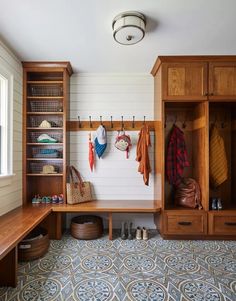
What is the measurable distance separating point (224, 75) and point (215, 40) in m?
0.57

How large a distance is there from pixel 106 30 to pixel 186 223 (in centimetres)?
256

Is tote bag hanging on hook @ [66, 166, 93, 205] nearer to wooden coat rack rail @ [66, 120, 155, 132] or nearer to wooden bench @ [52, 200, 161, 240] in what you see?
wooden bench @ [52, 200, 161, 240]

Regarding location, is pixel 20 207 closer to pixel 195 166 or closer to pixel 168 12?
pixel 195 166

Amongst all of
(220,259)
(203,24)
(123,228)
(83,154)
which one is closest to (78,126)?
(83,154)

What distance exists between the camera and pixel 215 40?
2.57 metres

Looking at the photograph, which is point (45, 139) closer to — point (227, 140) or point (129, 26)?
point (129, 26)

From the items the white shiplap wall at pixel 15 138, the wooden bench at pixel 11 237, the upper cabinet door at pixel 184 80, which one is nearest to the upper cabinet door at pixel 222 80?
the upper cabinet door at pixel 184 80

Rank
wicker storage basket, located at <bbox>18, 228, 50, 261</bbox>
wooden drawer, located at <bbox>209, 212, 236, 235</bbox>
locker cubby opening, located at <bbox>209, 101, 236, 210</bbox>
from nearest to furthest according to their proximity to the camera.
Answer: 1. wicker storage basket, located at <bbox>18, 228, 50, 261</bbox>
2. wooden drawer, located at <bbox>209, 212, 236, 235</bbox>
3. locker cubby opening, located at <bbox>209, 101, 236, 210</bbox>

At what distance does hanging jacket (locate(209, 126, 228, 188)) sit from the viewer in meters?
3.10

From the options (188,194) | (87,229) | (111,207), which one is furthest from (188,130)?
(87,229)

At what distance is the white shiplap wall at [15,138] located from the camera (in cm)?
269

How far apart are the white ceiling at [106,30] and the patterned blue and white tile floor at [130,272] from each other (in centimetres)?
249

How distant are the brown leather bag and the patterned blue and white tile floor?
20.0 inches

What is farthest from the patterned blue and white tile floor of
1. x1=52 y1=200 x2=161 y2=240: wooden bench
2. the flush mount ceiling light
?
the flush mount ceiling light
